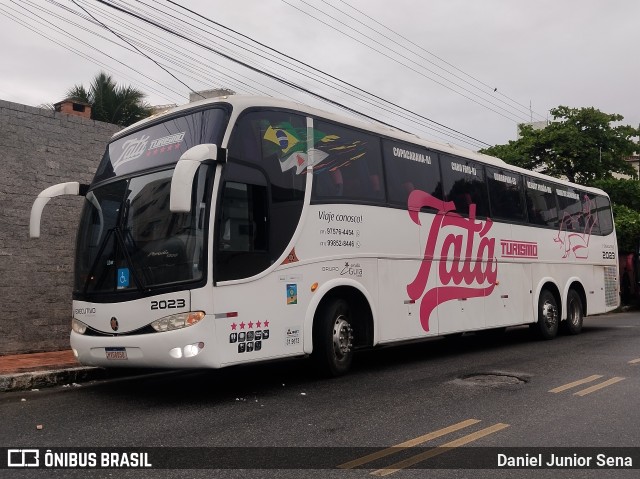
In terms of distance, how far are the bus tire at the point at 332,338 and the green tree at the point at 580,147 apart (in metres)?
27.7

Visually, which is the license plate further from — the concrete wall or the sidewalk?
the concrete wall

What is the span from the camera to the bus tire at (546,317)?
44.2ft

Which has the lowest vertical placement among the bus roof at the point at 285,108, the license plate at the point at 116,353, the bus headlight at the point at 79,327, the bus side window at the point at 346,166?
the license plate at the point at 116,353

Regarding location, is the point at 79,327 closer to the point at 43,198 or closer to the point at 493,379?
the point at 43,198

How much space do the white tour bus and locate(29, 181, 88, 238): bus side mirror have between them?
0.02 metres

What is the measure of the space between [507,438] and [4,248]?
835 cm

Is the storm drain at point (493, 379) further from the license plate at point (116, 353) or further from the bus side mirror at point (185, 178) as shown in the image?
the bus side mirror at point (185, 178)

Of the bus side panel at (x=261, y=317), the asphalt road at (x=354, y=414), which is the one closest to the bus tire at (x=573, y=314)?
the asphalt road at (x=354, y=414)

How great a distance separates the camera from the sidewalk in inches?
318

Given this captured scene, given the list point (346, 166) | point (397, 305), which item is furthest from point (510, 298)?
point (346, 166)

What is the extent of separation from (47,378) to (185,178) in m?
3.86

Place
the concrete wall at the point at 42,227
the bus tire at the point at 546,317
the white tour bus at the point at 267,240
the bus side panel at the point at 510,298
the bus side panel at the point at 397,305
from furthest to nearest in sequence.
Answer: the bus tire at the point at 546,317, the bus side panel at the point at 510,298, the concrete wall at the point at 42,227, the bus side panel at the point at 397,305, the white tour bus at the point at 267,240

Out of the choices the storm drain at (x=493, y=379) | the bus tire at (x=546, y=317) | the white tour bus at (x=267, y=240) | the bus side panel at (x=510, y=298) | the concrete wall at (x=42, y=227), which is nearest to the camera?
the white tour bus at (x=267, y=240)

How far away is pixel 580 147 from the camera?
1312 inches
